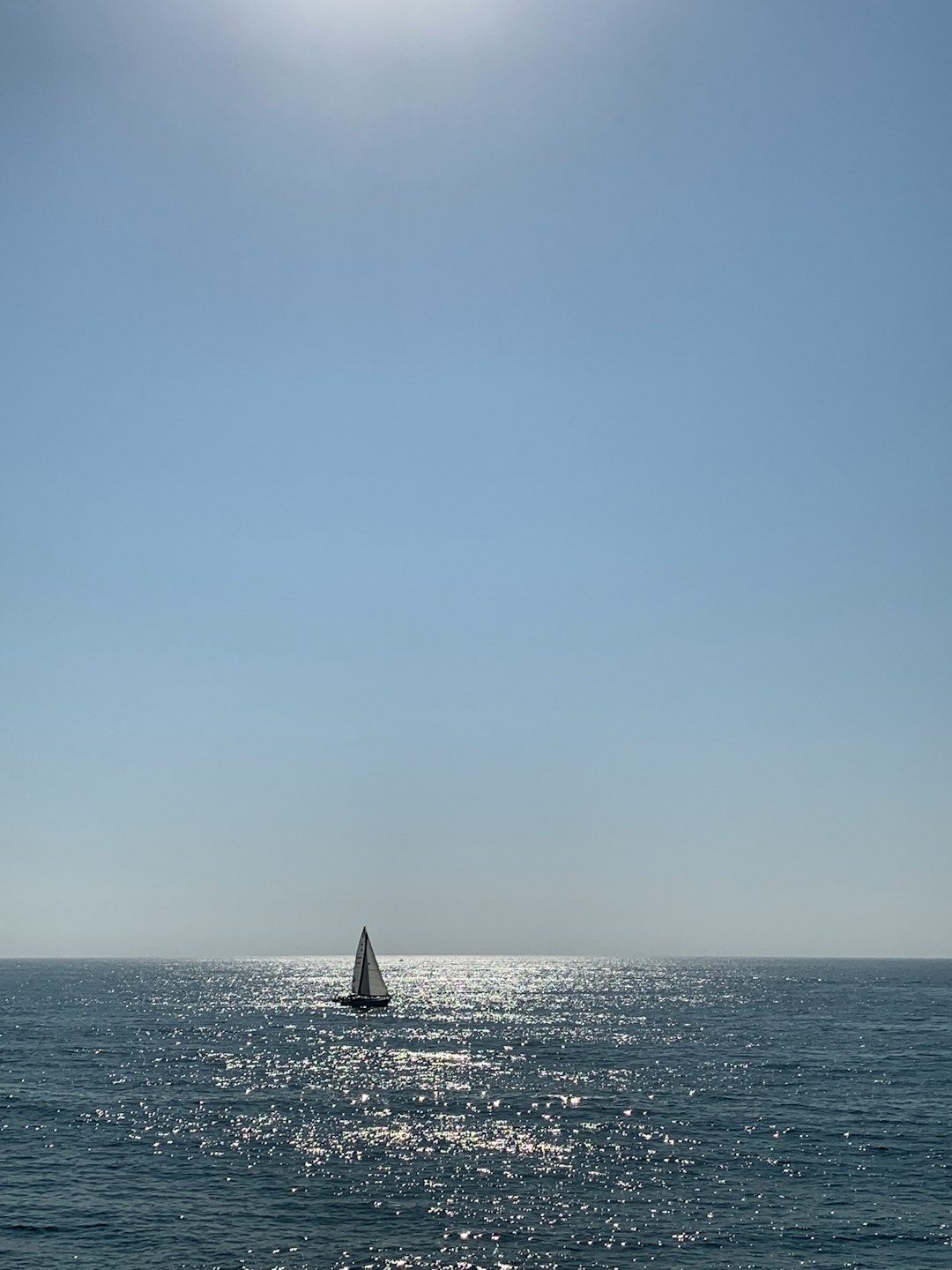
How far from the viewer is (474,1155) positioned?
63.7 m

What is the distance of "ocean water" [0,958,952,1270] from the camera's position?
1886 inches

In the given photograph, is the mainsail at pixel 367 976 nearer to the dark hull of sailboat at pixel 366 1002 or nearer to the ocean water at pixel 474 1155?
the dark hull of sailboat at pixel 366 1002

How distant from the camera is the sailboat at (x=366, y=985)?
165625mm

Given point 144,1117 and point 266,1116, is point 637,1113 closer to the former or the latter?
point 266,1116

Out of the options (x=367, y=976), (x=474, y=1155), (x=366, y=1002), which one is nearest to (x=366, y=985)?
(x=367, y=976)

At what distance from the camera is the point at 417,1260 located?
45.2m

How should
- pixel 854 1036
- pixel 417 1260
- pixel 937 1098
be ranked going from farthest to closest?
pixel 854 1036 < pixel 937 1098 < pixel 417 1260

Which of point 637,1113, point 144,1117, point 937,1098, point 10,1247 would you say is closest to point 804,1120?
point 637,1113

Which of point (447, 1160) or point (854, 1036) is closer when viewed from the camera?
point (447, 1160)

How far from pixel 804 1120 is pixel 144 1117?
52.8m

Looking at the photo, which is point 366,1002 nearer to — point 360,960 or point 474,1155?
point 360,960

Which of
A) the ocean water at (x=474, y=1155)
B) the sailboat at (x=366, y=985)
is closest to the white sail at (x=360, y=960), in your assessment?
the sailboat at (x=366, y=985)

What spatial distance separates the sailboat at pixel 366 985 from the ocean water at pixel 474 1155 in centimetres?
4174

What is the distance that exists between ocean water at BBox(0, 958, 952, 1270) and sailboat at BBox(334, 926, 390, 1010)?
1643 inches
